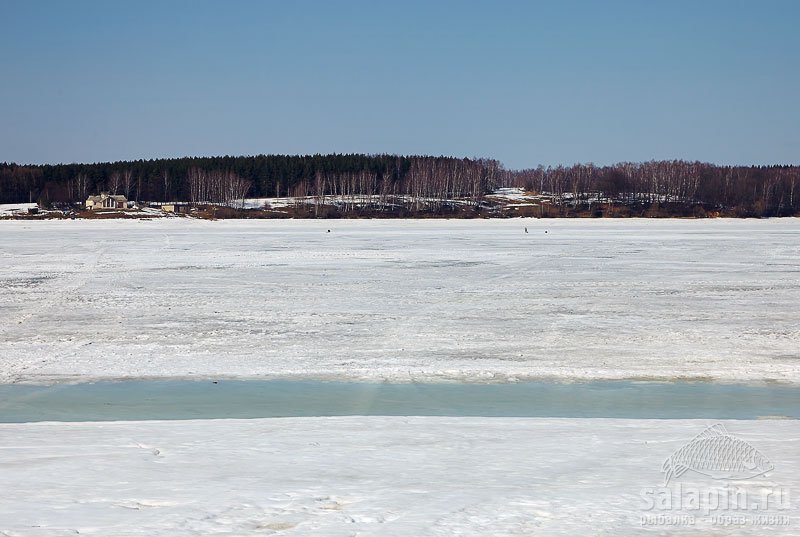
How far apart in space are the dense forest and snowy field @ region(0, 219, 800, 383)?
6395cm

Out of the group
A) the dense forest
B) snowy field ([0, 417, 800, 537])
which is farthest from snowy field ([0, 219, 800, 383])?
the dense forest

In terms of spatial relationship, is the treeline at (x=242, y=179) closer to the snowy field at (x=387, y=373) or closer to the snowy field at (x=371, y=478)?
the snowy field at (x=387, y=373)

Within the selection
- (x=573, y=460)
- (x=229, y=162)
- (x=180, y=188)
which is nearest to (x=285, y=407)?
(x=573, y=460)

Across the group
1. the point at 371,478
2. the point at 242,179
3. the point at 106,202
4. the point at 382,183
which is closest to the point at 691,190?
the point at 382,183

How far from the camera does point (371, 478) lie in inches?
197

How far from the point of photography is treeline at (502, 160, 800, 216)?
295ft

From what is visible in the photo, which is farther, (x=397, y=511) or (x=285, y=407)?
(x=285, y=407)

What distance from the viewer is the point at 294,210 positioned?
84.6m

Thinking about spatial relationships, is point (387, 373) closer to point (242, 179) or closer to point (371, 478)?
point (371, 478)

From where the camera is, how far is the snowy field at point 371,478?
167 inches

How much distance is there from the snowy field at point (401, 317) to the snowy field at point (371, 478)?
2.43 metres

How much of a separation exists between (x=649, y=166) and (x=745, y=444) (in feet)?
406

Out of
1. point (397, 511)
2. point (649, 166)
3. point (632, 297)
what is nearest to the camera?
point (397, 511)

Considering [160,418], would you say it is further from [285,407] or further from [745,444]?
[745,444]
